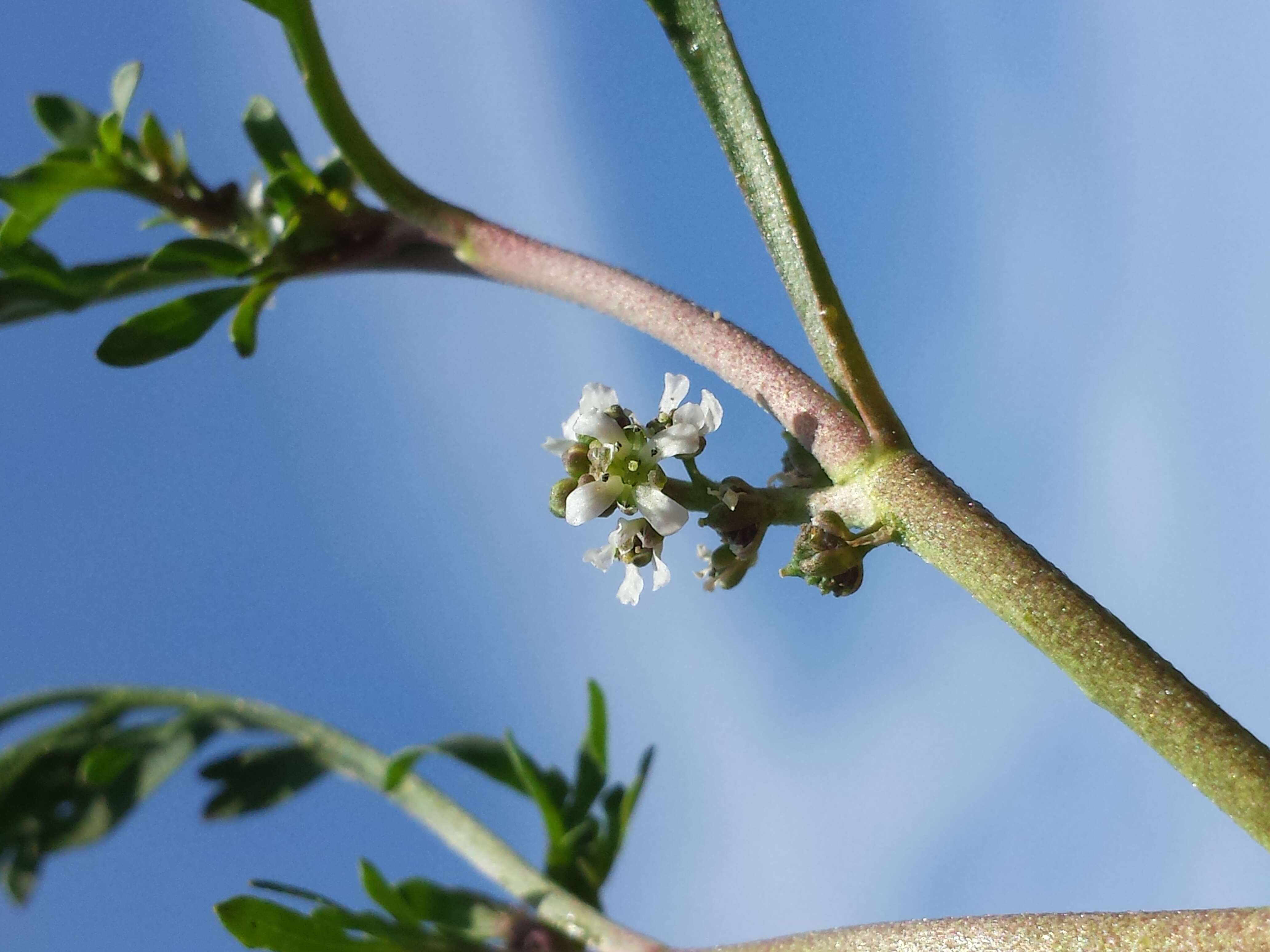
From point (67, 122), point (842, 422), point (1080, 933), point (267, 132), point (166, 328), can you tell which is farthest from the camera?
point (67, 122)

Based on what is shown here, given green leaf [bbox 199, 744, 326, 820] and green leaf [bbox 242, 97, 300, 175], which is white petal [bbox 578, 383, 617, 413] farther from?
green leaf [bbox 199, 744, 326, 820]

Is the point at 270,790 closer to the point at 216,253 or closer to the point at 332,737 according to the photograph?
the point at 332,737

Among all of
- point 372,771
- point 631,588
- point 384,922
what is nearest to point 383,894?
point 384,922

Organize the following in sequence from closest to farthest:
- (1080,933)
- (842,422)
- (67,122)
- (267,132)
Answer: (1080,933)
(842,422)
(267,132)
(67,122)

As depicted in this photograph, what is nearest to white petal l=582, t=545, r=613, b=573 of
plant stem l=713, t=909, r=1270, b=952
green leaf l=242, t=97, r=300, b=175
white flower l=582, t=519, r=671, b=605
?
white flower l=582, t=519, r=671, b=605

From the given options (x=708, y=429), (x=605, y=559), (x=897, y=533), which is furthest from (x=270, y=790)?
(x=897, y=533)

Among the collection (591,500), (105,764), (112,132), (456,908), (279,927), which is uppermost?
(112,132)

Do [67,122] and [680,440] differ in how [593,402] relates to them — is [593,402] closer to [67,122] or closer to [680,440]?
[680,440]
